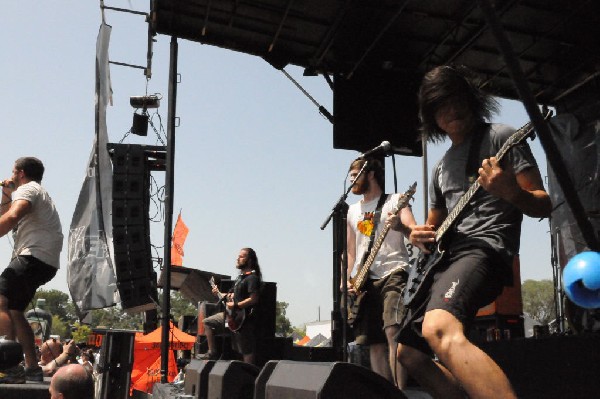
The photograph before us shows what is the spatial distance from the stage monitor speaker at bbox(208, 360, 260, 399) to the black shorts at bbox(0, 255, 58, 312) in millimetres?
2122

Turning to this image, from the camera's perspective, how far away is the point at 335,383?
212cm

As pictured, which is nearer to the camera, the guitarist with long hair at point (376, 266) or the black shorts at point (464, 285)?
the black shorts at point (464, 285)

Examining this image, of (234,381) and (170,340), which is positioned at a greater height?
(170,340)

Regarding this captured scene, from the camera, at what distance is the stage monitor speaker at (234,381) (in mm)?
3801

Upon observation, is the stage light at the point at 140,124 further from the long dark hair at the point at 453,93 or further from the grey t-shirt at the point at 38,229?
the long dark hair at the point at 453,93

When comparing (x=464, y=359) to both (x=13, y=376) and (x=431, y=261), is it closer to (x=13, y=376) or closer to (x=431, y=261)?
(x=431, y=261)

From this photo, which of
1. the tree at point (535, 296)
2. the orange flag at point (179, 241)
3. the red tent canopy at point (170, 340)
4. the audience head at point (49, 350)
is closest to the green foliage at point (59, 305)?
the tree at point (535, 296)

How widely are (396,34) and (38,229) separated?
17.9 ft

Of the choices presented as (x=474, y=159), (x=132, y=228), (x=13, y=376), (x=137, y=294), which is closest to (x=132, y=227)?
(x=132, y=228)

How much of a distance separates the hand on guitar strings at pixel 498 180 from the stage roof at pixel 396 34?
5777 mm

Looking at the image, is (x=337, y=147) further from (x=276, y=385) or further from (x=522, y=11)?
(x=276, y=385)

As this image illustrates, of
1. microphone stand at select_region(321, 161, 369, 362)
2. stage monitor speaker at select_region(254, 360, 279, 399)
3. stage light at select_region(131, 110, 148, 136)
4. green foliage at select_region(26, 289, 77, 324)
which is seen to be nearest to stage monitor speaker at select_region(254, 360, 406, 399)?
stage monitor speaker at select_region(254, 360, 279, 399)

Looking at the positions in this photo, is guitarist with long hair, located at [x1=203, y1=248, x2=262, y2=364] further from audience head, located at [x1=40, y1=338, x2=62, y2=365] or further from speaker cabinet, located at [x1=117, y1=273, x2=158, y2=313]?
speaker cabinet, located at [x1=117, y1=273, x2=158, y2=313]

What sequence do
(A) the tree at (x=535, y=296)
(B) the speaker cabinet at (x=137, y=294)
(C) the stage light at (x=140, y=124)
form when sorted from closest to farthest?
(B) the speaker cabinet at (x=137, y=294), (C) the stage light at (x=140, y=124), (A) the tree at (x=535, y=296)
